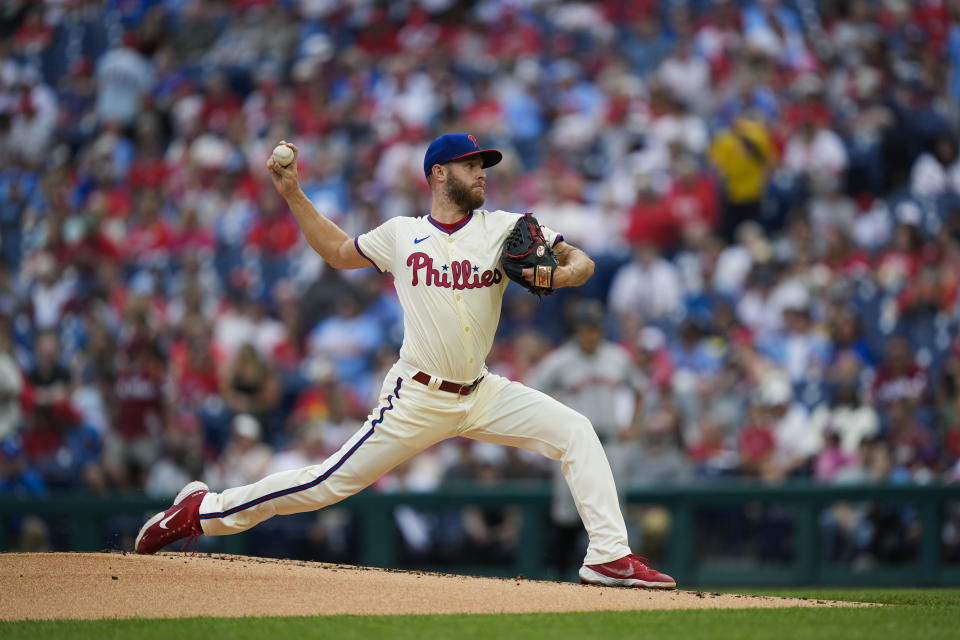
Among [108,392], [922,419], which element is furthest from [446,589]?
[108,392]

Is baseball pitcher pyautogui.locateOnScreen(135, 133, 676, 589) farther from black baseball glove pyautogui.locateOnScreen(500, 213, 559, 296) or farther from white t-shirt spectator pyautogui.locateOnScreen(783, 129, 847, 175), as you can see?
white t-shirt spectator pyautogui.locateOnScreen(783, 129, 847, 175)

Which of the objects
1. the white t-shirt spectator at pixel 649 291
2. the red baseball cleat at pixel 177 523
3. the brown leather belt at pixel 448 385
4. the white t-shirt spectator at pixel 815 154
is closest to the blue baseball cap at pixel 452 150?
the brown leather belt at pixel 448 385

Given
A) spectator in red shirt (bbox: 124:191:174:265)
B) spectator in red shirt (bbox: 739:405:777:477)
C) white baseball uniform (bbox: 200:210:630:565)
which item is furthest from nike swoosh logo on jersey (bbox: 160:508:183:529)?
spectator in red shirt (bbox: 124:191:174:265)

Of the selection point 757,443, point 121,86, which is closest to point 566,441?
point 757,443

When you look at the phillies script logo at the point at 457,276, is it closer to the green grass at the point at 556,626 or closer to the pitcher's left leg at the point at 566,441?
the pitcher's left leg at the point at 566,441

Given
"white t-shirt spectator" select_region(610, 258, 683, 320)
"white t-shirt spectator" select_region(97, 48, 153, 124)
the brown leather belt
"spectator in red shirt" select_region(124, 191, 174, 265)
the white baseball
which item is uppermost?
"white t-shirt spectator" select_region(97, 48, 153, 124)

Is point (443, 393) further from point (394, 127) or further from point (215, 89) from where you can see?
point (215, 89)
